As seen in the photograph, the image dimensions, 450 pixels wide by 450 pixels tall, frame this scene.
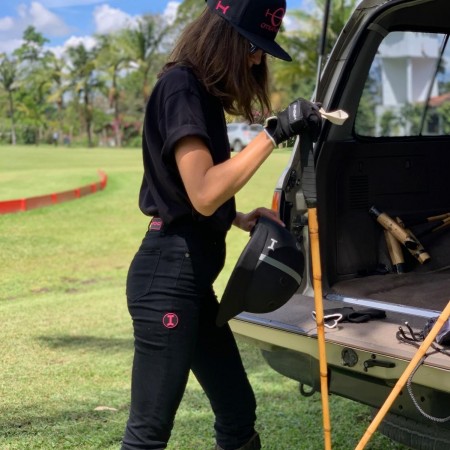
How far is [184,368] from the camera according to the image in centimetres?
289

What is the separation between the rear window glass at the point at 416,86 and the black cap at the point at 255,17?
1906 mm

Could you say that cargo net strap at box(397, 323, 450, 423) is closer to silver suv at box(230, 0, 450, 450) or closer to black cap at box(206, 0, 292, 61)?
silver suv at box(230, 0, 450, 450)

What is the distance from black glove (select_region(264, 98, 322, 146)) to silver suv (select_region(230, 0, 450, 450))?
14cm

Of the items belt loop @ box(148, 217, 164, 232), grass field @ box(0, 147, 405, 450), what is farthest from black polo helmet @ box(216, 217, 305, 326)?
grass field @ box(0, 147, 405, 450)

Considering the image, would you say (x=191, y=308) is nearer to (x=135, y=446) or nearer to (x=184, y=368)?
(x=184, y=368)

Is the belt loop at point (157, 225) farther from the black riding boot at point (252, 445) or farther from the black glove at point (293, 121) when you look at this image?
the black riding boot at point (252, 445)

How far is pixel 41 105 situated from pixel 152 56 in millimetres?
8081

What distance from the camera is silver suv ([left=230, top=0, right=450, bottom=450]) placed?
3156 millimetres

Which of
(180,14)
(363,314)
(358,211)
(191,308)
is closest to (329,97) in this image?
(358,211)

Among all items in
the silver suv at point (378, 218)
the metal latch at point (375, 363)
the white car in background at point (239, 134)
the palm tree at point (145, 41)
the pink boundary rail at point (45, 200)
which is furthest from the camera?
the palm tree at point (145, 41)

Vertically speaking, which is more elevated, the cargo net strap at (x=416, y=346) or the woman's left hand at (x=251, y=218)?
the woman's left hand at (x=251, y=218)

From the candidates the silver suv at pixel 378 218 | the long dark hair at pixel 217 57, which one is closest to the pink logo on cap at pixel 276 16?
the long dark hair at pixel 217 57

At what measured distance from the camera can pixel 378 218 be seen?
4.53 meters

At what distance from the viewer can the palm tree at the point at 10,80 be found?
39.5 m
